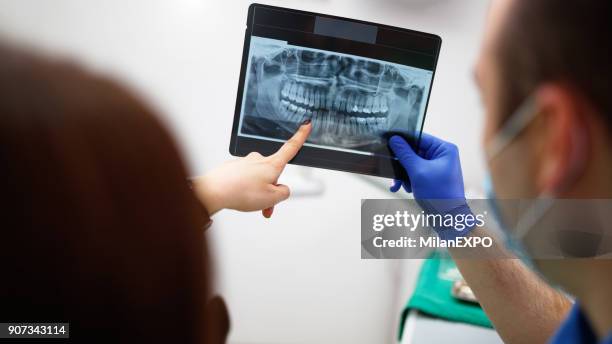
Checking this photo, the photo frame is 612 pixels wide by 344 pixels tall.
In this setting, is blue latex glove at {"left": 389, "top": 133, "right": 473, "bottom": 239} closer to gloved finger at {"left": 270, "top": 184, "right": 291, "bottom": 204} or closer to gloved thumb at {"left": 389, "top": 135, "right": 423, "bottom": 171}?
gloved thumb at {"left": 389, "top": 135, "right": 423, "bottom": 171}

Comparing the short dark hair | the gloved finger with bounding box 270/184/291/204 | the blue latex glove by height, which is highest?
the short dark hair

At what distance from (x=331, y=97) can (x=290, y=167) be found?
3.02 ft

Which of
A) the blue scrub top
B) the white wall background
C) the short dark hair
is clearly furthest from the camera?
the white wall background

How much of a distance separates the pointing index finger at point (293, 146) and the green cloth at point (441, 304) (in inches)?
17.7

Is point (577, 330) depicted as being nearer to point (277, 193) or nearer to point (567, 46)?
point (567, 46)

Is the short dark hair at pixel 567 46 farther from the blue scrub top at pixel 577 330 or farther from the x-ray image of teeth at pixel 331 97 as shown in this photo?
the x-ray image of teeth at pixel 331 97

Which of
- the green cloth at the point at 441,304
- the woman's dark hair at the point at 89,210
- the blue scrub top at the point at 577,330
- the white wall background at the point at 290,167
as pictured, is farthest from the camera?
the white wall background at the point at 290,167

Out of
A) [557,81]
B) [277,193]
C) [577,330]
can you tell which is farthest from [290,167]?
[557,81]

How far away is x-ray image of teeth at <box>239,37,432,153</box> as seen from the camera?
1036mm

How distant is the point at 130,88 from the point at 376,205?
140 centimetres

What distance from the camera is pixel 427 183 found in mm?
1064

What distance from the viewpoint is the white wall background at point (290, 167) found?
1779 millimetres

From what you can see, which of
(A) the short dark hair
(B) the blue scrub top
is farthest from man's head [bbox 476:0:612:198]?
(B) the blue scrub top

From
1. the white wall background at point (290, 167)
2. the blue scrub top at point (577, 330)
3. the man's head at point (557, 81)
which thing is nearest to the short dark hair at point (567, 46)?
the man's head at point (557, 81)
